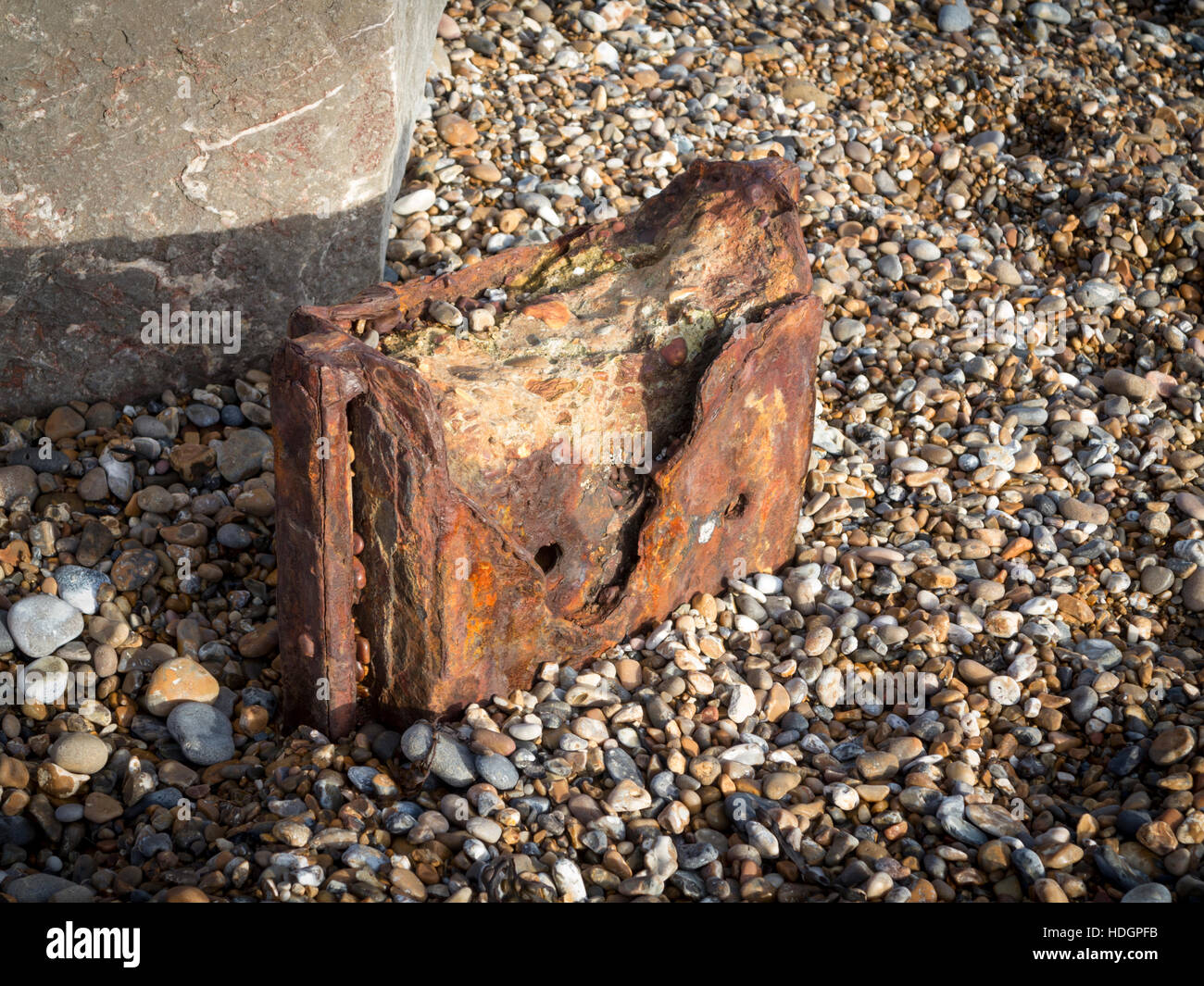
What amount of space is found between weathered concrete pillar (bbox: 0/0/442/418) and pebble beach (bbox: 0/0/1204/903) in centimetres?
21

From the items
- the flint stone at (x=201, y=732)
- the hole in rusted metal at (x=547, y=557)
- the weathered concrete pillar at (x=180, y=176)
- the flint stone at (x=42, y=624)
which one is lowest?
the flint stone at (x=201, y=732)

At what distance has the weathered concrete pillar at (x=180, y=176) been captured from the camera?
3.15 meters

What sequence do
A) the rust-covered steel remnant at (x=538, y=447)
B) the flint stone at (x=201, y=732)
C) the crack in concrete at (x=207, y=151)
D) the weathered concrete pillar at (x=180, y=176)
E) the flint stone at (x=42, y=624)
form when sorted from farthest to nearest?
the crack in concrete at (x=207, y=151) → the weathered concrete pillar at (x=180, y=176) → the flint stone at (x=42, y=624) → the flint stone at (x=201, y=732) → the rust-covered steel remnant at (x=538, y=447)

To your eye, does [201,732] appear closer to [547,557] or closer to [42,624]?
[42,624]

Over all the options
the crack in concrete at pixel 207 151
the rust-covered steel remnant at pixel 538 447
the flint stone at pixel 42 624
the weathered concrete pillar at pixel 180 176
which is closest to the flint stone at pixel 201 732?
the rust-covered steel remnant at pixel 538 447

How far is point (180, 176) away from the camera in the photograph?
336 centimetres

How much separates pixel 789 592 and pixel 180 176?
2.02m

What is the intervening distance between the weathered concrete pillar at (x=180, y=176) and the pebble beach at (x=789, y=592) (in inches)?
8.4

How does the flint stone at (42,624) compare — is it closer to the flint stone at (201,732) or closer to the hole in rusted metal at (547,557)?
the flint stone at (201,732)

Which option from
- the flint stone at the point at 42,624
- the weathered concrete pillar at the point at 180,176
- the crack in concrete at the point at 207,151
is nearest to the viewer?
the flint stone at the point at 42,624

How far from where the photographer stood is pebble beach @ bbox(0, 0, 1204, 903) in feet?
7.90

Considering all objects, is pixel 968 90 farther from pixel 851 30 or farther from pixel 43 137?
pixel 43 137

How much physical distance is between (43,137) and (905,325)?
2730mm

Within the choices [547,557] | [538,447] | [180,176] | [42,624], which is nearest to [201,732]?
[42,624]
